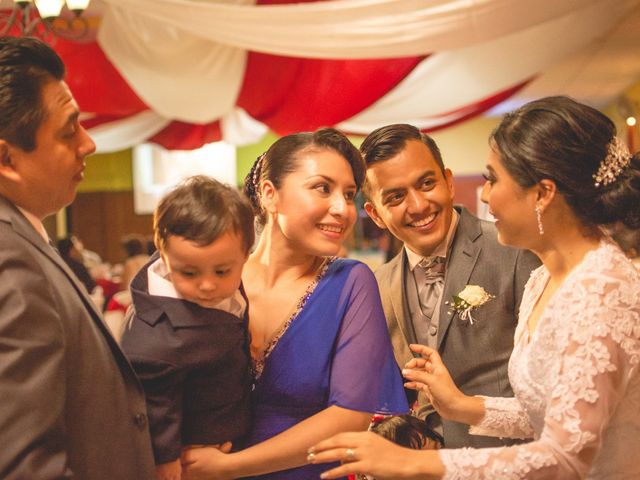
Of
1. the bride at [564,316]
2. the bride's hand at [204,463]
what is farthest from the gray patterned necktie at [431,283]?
the bride's hand at [204,463]

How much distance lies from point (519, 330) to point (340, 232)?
22.6 inches

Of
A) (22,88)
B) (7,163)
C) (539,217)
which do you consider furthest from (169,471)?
(539,217)

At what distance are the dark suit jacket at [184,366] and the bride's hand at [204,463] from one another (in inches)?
0.8

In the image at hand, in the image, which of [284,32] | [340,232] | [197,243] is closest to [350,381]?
[340,232]

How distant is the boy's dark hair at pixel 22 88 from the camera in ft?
5.50

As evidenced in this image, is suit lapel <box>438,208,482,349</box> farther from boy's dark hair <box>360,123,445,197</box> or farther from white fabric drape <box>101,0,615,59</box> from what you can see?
white fabric drape <box>101,0,615,59</box>

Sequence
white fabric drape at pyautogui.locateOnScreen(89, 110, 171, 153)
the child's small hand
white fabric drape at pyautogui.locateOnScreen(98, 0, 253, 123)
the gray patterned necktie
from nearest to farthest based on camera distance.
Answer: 1. the child's small hand
2. the gray patterned necktie
3. white fabric drape at pyautogui.locateOnScreen(98, 0, 253, 123)
4. white fabric drape at pyautogui.locateOnScreen(89, 110, 171, 153)

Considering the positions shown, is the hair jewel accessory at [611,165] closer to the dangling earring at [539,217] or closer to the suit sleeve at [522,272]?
the dangling earring at [539,217]

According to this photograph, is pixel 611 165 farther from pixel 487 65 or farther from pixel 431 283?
pixel 487 65

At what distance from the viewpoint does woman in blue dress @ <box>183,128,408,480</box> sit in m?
2.16

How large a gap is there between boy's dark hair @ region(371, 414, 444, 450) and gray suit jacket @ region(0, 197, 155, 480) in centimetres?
122

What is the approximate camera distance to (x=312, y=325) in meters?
2.27

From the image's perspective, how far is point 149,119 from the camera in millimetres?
8977

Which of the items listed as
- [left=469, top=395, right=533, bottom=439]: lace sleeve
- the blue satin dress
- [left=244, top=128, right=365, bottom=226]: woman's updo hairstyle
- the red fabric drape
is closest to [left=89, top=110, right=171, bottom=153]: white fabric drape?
the red fabric drape
